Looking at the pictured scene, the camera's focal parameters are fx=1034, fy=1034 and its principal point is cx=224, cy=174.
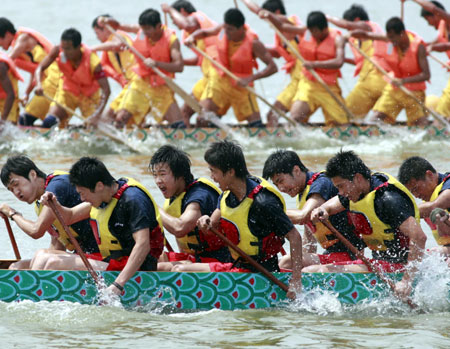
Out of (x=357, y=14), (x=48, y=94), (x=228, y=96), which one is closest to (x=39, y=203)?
(x=228, y=96)

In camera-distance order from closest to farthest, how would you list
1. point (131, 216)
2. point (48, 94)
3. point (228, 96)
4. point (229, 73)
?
point (131, 216)
point (229, 73)
point (228, 96)
point (48, 94)

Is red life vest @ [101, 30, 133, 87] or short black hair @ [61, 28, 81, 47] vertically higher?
short black hair @ [61, 28, 81, 47]

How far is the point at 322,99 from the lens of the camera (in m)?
11.4

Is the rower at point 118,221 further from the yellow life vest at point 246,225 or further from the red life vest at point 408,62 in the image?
the red life vest at point 408,62

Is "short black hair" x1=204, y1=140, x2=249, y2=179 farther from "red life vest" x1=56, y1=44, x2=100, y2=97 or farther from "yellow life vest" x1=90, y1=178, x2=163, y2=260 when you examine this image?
"red life vest" x1=56, y1=44, x2=100, y2=97

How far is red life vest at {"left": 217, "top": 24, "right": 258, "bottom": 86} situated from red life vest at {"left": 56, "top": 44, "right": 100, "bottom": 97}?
140 centimetres

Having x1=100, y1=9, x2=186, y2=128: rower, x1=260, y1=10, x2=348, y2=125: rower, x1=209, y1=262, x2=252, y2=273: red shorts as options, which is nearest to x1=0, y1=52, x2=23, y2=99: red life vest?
x1=100, y1=9, x2=186, y2=128: rower

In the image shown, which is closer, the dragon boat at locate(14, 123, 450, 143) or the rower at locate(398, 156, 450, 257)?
the rower at locate(398, 156, 450, 257)

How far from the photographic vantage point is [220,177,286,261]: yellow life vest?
5371 mm

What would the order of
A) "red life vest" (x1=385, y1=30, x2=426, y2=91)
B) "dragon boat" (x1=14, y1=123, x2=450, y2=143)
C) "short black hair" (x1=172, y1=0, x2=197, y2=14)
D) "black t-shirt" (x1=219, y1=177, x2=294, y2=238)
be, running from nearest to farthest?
"black t-shirt" (x1=219, y1=177, x2=294, y2=238), "red life vest" (x1=385, y1=30, x2=426, y2=91), "dragon boat" (x1=14, y1=123, x2=450, y2=143), "short black hair" (x1=172, y1=0, x2=197, y2=14)

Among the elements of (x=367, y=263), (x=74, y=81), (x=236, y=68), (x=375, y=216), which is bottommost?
(x=367, y=263)

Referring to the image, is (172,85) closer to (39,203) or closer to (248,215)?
(39,203)

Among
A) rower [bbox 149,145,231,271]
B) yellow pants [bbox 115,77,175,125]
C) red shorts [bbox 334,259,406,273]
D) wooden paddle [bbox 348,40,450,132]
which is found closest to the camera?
red shorts [bbox 334,259,406,273]

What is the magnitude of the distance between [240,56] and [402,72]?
1762mm
